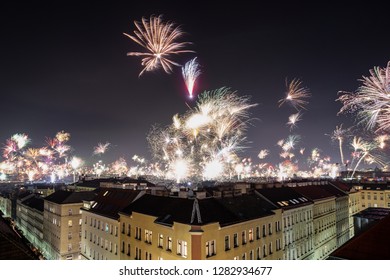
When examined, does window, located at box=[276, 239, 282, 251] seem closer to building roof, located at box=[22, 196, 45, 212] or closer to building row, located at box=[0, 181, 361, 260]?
building row, located at box=[0, 181, 361, 260]

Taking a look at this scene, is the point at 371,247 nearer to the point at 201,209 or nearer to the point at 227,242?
the point at 227,242

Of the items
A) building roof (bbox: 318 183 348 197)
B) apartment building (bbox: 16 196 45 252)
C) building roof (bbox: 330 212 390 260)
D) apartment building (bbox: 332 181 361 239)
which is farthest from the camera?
apartment building (bbox: 16 196 45 252)

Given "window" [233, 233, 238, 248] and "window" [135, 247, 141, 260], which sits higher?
"window" [233, 233, 238, 248]

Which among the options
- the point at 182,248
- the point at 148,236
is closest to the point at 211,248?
the point at 182,248

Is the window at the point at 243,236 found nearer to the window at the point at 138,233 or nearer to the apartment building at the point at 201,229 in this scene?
the apartment building at the point at 201,229

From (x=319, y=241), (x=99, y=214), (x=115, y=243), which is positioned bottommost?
(x=319, y=241)

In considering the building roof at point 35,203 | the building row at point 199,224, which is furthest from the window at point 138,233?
the building roof at point 35,203

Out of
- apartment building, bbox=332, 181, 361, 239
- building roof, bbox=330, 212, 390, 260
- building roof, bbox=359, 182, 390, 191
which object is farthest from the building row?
building roof, bbox=359, 182, 390, 191
